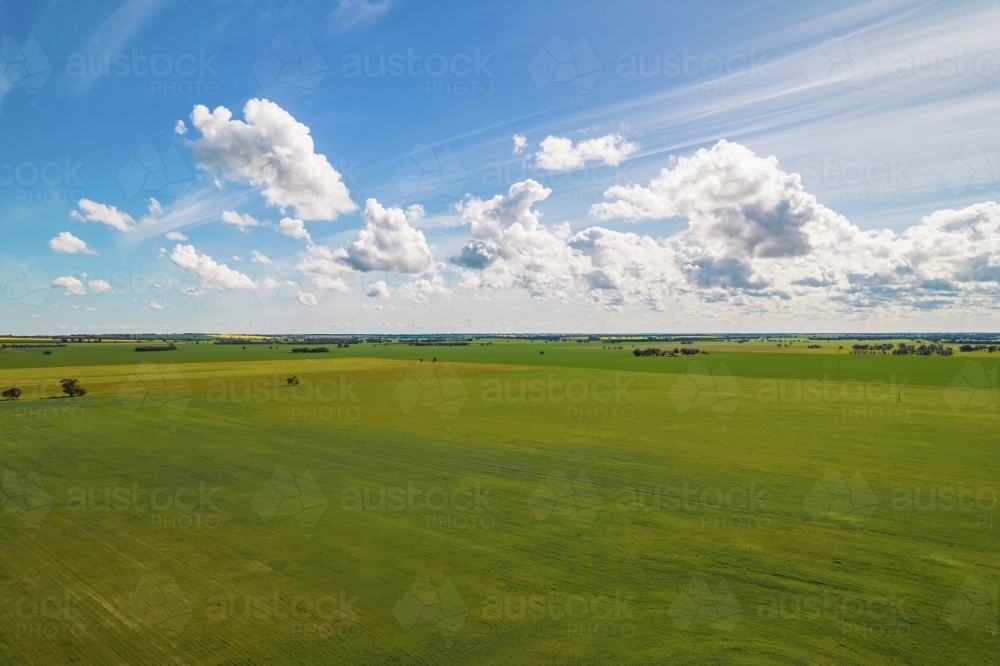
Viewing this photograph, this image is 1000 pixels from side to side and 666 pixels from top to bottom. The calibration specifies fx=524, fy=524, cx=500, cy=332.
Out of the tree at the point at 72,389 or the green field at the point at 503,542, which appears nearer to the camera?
the green field at the point at 503,542

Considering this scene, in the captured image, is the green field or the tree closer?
the green field

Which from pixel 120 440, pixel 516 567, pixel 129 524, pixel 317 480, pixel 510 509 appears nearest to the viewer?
pixel 516 567

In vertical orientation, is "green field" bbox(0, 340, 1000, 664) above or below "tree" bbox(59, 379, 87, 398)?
below

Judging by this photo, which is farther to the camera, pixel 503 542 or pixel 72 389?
pixel 72 389

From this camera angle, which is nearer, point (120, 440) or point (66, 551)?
point (66, 551)

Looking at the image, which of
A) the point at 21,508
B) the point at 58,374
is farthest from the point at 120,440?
the point at 58,374

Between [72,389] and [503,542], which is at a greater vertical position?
[72,389]

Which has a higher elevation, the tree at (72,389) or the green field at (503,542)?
the tree at (72,389)

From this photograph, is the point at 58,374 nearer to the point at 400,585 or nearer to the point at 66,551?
the point at 66,551
